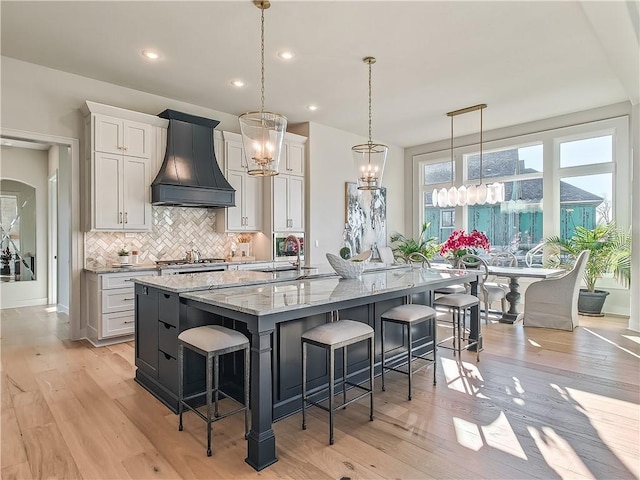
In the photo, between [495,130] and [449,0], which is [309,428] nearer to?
[449,0]

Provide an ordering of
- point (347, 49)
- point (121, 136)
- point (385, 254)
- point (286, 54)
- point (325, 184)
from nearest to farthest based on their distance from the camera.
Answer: point (347, 49) → point (286, 54) → point (121, 136) → point (325, 184) → point (385, 254)

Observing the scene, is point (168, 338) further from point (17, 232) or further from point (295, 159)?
point (17, 232)

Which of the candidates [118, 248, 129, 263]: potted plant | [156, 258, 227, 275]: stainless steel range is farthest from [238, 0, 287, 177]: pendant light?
[118, 248, 129, 263]: potted plant

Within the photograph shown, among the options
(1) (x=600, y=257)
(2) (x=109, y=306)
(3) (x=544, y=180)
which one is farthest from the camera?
(3) (x=544, y=180)

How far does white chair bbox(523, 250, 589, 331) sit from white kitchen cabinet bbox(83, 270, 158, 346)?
4.98 m

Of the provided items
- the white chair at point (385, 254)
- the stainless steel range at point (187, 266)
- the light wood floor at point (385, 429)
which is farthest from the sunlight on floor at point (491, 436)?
the white chair at point (385, 254)

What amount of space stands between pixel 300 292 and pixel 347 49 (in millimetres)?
2708

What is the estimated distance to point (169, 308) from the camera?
280 cm

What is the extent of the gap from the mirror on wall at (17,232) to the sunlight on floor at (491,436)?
7740mm

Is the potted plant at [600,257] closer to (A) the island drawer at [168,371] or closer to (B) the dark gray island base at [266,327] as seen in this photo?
(B) the dark gray island base at [266,327]

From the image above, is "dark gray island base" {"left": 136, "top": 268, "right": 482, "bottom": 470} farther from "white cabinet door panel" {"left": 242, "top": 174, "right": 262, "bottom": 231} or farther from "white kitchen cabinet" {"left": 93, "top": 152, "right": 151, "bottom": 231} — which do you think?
"white cabinet door panel" {"left": 242, "top": 174, "right": 262, "bottom": 231}

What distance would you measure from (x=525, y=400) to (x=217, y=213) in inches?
182

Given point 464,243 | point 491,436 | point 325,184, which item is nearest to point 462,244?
point 464,243

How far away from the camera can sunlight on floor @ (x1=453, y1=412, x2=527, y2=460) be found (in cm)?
222
